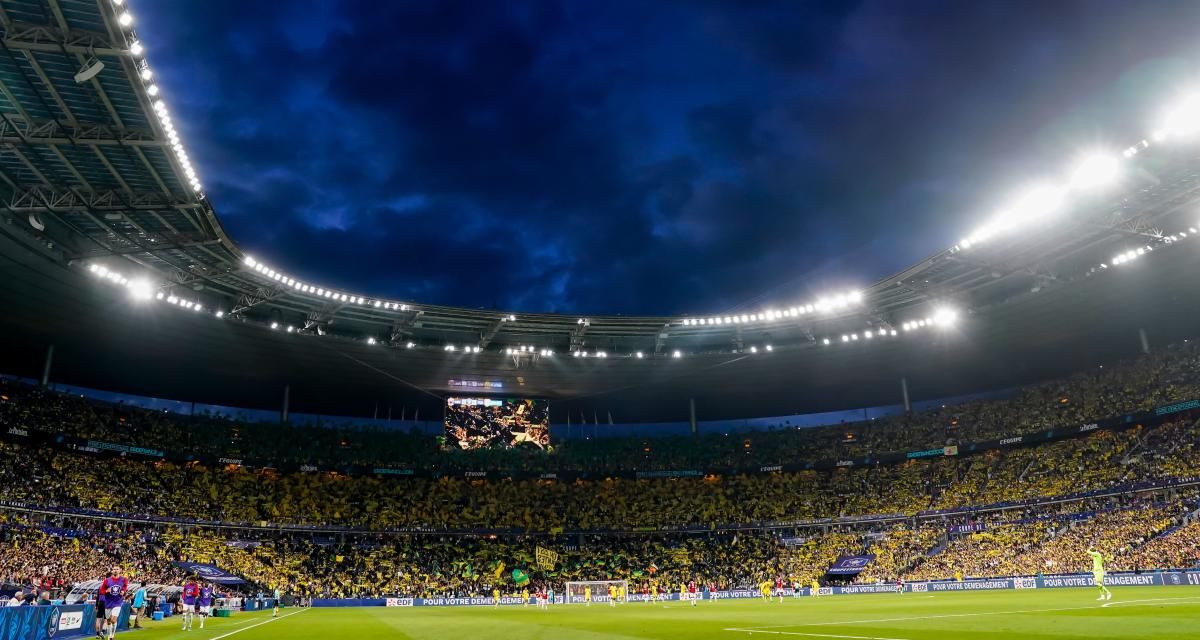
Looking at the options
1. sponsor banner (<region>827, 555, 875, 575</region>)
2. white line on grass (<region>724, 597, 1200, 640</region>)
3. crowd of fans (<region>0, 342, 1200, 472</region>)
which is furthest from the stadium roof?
white line on grass (<region>724, 597, 1200, 640</region>)

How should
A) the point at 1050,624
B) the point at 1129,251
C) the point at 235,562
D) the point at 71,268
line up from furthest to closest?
1. the point at 235,562
2. the point at 1129,251
3. the point at 71,268
4. the point at 1050,624

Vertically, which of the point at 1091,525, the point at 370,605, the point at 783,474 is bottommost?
the point at 370,605

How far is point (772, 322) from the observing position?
2174 inches

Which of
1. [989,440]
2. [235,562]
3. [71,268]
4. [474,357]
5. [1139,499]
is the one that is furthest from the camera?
[989,440]

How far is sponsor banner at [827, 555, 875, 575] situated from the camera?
57.3 metres

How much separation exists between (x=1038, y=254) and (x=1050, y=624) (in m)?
31.9

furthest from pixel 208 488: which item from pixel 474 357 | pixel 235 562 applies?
pixel 474 357

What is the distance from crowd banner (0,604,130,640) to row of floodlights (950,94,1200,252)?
1608 inches

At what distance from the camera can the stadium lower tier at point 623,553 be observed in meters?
45.3

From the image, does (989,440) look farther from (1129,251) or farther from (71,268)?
(71,268)

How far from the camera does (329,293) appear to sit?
45.6m

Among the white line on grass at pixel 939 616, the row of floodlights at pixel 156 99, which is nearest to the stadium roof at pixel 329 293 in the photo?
the row of floodlights at pixel 156 99

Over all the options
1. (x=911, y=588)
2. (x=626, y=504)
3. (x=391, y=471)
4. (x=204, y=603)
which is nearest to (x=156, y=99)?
(x=204, y=603)

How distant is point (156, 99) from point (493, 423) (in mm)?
38861
